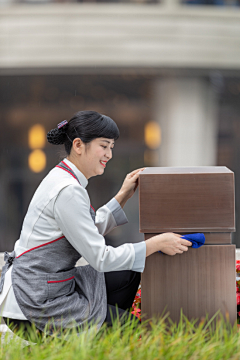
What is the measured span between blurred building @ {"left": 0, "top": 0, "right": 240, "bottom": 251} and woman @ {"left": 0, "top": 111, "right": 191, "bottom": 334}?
14.5 feet

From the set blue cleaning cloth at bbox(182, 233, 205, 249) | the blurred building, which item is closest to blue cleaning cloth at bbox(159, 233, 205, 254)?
blue cleaning cloth at bbox(182, 233, 205, 249)

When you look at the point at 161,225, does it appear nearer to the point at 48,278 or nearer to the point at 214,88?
the point at 48,278

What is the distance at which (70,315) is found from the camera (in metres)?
1.76

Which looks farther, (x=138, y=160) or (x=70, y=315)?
(x=138, y=160)

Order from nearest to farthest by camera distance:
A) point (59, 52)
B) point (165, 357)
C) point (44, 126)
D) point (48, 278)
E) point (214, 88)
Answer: point (165, 357)
point (48, 278)
point (59, 52)
point (214, 88)
point (44, 126)

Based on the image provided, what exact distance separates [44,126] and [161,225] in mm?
5724

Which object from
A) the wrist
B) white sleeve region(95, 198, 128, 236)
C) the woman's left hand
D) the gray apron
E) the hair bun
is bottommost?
the gray apron

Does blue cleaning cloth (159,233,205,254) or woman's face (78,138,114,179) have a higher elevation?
woman's face (78,138,114,179)

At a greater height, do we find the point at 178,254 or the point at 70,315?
the point at 178,254

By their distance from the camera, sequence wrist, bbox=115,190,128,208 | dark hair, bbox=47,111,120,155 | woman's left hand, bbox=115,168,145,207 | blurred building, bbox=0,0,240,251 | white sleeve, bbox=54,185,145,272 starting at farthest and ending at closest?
blurred building, bbox=0,0,240,251, wrist, bbox=115,190,128,208, woman's left hand, bbox=115,168,145,207, dark hair, bbox=47,111,120,155, white sleeve, bbox=54,185,145,272

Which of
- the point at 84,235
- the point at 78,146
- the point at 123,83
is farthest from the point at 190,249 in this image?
the point at 123,83

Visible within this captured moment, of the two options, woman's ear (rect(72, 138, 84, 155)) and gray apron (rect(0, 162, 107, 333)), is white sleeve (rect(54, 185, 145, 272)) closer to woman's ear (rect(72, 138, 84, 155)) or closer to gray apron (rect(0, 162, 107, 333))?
gray apron (rect(0, 162, 107, 333))

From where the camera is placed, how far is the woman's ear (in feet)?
6.18

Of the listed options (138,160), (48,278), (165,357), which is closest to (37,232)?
(48,278)
